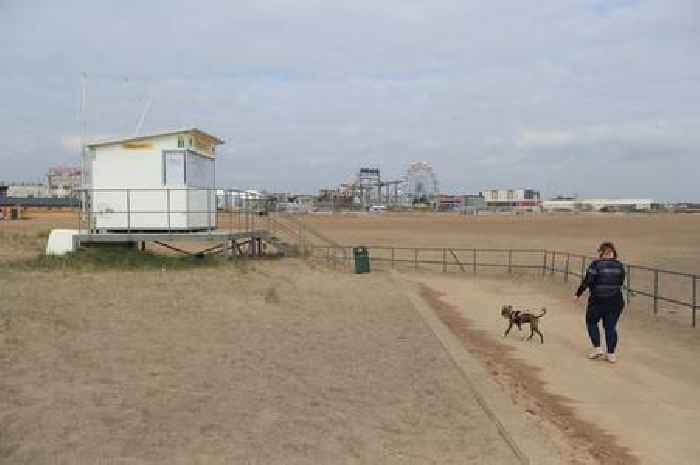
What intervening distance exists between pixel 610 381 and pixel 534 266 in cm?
1920

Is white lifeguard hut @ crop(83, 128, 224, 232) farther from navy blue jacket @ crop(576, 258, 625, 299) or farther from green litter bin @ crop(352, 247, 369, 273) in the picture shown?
navy blue jacket @ crop(576, 258, 625, 299)

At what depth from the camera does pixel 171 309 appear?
12.4 m

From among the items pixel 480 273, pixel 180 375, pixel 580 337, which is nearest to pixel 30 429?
pixel 180 375

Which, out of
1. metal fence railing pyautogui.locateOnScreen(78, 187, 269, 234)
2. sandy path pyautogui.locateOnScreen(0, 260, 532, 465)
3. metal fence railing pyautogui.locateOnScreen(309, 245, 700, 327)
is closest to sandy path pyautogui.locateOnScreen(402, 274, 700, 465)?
sandy path pyautogui.locateOnScreen(0, 260, 532, 465)

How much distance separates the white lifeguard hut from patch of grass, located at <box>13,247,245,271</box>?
81cm

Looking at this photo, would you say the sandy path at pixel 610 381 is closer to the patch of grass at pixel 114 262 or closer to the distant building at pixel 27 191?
the patch of grass at pixel 114 262

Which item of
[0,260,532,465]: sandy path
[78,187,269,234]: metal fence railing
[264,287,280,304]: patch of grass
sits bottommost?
[264,287,280,304]: patch of grass

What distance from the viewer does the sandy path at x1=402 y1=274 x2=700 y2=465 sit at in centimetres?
663

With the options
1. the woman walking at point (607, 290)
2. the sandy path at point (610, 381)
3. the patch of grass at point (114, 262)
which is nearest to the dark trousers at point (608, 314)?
the woman walking at point (607, 290)

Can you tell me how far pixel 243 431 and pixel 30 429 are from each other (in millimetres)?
1457

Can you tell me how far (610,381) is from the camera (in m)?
9.18

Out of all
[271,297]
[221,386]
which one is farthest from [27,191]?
[221,386]

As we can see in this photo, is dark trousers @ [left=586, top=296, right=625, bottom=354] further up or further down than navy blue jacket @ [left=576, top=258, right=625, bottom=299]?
further down

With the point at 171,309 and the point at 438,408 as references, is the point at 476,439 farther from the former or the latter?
the point at 171,309
